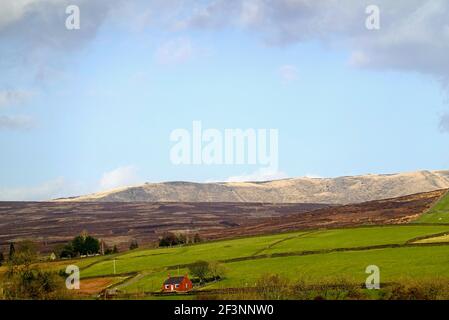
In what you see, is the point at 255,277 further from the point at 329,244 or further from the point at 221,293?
the point at 329,244

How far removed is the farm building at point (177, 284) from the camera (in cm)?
8206

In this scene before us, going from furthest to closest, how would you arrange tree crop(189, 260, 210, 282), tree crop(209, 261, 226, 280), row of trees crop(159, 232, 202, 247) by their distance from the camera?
row of trees crop(159, 232, 202, 247), tree crop(189, 260, 210, 282), tree crop(209, 261, 226, 280)

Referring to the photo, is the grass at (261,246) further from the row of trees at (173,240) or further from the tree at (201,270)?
the row of trees at (173,240)

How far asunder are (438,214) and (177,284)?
78.7 m

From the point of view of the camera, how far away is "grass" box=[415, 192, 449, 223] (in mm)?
130625

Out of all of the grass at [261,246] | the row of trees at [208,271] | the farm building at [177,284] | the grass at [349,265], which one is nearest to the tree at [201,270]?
the row of trees at [208,271]

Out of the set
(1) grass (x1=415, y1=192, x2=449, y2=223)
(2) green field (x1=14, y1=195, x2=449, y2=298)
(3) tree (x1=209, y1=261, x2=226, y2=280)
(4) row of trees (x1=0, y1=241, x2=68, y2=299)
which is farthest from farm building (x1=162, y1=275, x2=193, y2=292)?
(1) grass (x1=415, y1=192, x2=449, y2=223)

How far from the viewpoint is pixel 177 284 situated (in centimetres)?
8419

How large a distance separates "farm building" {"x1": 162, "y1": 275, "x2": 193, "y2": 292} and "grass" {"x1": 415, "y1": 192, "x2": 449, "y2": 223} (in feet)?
213

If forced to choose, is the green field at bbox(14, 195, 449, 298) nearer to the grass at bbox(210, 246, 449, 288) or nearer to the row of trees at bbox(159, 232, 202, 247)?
the grass at bbox(210, 246, 449, 288)

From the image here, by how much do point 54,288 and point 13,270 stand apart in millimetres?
6827

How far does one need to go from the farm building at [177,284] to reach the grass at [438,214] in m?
65.0
